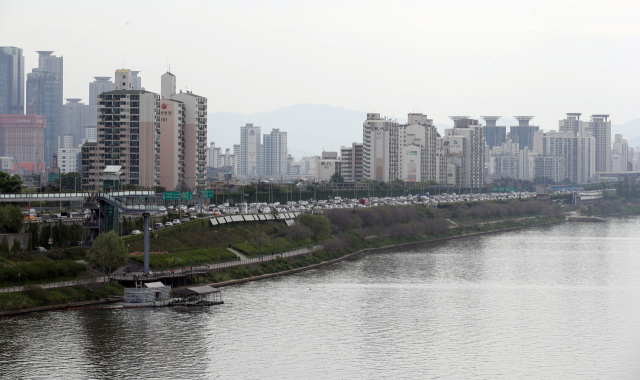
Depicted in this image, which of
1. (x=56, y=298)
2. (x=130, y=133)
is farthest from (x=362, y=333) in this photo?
(x=130, y=133)

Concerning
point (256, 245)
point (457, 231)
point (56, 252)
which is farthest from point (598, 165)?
point (56, 252)

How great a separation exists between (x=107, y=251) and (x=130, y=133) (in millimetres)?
34894

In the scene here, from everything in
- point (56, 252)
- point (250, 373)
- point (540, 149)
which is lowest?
point (250, 373)

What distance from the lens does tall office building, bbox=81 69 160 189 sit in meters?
65.7

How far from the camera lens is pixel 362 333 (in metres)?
27.8

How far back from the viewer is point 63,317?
28750mm

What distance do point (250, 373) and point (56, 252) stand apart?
15268 mm

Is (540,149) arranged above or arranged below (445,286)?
above

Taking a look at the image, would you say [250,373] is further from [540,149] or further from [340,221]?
[540,149]

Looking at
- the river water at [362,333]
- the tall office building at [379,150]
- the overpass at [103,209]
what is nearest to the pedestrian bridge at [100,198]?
the overpass at [103,209]

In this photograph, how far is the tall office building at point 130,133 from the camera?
65.7 m

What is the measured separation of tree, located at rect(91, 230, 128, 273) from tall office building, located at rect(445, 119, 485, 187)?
4082 inches

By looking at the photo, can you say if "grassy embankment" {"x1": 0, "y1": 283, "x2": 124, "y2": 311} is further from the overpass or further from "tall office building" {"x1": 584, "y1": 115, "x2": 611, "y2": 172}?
"tall office building" {"x1": 584, "y1": 115, "x2": 611, "y2": 172}

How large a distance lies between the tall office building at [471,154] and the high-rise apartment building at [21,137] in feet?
322
